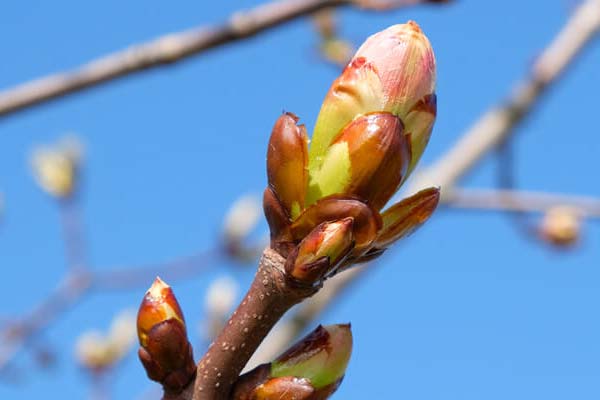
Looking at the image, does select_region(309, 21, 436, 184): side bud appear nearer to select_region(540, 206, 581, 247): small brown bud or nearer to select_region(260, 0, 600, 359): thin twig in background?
select_region(260, 0, 600, 359): thin twig in background

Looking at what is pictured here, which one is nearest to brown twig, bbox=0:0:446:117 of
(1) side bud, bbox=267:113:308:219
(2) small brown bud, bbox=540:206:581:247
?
(1) side bud, bbox=267:113:308:219

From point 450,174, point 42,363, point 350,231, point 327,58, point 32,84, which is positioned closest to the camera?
point 350,231

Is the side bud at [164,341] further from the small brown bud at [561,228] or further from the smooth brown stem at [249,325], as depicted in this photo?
the small brown bud at [561,228]

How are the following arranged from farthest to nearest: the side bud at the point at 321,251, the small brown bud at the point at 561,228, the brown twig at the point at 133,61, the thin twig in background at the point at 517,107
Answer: the small brown bud at the point at 561,228, the thin twig in background at the point at 517,107, the brown twig at the point at 133,61, the side bud at the point at 321,251

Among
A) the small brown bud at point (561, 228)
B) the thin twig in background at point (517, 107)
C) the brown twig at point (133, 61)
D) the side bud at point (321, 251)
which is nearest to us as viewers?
the side bud at point (321, 251)

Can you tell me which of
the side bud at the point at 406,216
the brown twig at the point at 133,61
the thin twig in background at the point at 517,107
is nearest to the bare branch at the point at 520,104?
the thin twig in background at the point at 517,107

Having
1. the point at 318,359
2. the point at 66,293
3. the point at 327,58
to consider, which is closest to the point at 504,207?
the point at 327,58

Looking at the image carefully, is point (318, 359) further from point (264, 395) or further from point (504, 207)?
point (504, 207)

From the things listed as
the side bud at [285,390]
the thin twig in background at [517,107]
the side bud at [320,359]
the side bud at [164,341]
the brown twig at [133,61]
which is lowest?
the side bud at [285,390]
